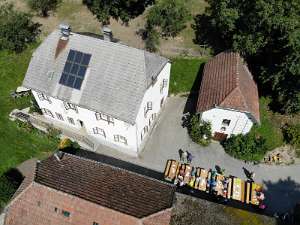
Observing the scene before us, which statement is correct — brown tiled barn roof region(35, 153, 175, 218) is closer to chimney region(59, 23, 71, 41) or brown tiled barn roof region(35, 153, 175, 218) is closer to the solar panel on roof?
the solar panel on roof

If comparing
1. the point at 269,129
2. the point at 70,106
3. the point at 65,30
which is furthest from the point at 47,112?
the point at 269,129

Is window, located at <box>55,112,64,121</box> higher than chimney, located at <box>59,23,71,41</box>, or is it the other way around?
chimney, located at <box>59,23,71,41</box>

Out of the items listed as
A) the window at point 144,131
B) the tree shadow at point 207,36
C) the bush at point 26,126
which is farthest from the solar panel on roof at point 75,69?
the tree shadow at point 207,36

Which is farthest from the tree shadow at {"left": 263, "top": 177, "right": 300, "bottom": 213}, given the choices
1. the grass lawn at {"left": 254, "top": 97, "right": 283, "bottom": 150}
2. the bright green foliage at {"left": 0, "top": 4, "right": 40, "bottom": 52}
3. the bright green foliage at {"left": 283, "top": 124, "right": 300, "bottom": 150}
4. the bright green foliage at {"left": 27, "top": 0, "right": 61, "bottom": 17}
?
the bright green foliage at {"left": 27, "top": 0, "right": 61, "bottom": 17}

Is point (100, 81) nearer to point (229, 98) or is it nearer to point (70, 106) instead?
point (70, 106)

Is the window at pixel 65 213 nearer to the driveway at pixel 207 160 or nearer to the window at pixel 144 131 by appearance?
the driveway at pixel 207 160

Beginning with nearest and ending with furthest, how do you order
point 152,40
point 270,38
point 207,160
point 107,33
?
point 107,33, point 270,38, point 207,160, point 152,40

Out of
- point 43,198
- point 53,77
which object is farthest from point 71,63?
point 43,198
